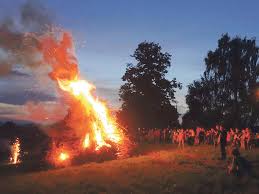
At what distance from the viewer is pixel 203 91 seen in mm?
56250

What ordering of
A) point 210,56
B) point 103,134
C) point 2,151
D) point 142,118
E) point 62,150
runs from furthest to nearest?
point 142,118 < point 210,56 < point 2,151 < point 103,134 < point 62,150

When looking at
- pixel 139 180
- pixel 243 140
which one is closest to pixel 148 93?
pixel 243 140

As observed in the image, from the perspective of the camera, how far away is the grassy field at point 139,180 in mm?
20391

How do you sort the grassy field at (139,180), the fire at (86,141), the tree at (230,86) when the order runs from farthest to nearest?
the tree at (230,86)
the fire at (86,141)
the grassy field at (139,180)

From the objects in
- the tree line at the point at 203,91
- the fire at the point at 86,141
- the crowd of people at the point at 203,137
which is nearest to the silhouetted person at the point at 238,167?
the crowd of people at the point at 203,137

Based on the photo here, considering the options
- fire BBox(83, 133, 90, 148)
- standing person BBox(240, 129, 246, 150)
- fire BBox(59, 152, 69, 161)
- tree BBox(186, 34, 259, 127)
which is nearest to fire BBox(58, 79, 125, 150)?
fire BBox(83, 133, 90, 148)

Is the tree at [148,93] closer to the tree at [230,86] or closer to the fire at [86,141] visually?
the tree at [230,86]

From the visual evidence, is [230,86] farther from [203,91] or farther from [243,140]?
[243,140]

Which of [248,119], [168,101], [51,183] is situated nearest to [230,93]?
[248,119]

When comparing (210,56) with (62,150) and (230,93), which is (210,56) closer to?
(230,93)

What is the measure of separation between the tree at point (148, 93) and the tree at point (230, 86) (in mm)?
6765

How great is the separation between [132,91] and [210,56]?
14.1 meters

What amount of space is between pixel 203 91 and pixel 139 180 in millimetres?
36192

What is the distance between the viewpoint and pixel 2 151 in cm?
5194
